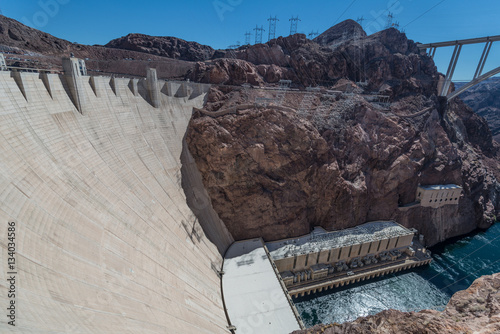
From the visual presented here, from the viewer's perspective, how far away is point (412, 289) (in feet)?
105

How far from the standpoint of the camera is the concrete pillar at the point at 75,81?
20.7 m

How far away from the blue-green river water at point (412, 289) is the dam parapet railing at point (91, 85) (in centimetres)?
3182

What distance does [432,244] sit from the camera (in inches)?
1625

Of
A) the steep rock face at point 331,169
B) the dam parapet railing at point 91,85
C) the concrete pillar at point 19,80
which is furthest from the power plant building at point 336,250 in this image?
the concrete pillar at point 19,80

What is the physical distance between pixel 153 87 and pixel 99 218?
1880 centimetres

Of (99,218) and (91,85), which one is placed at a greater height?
(91,85)

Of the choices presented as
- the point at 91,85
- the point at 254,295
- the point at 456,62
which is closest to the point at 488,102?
the point at 456,62

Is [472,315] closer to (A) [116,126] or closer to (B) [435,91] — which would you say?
(A) [116,126]

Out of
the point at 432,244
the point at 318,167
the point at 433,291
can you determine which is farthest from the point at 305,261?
the point at 432,244

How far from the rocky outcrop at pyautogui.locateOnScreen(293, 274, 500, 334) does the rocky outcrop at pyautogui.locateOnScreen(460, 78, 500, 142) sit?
126 m

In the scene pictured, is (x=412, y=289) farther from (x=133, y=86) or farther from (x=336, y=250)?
(x=133, y=86)

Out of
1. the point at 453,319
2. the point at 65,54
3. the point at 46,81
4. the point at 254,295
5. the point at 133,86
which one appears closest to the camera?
the point at 453,319

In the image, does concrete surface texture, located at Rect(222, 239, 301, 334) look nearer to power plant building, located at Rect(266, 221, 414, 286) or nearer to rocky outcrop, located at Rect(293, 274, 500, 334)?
power plant building, located at Rect(266, 221, 414, 286)

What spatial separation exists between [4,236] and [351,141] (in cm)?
3965
